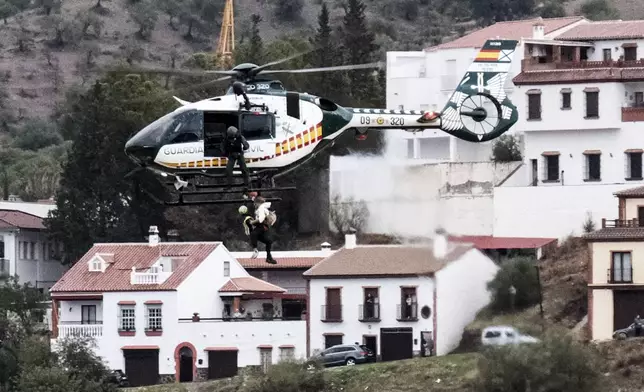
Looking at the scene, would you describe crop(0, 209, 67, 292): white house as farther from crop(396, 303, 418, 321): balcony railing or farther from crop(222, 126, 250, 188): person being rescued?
crop(222, 126, 250, 188): person being rescued

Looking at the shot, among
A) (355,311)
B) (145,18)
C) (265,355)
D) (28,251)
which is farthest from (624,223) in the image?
(145,18)

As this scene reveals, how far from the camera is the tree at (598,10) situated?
16250 cm

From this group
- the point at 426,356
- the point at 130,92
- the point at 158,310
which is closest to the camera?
the point at 426,356

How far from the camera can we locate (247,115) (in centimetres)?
5509

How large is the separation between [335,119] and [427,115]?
232 cm

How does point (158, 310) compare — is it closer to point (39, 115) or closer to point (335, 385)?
point (335, 385)

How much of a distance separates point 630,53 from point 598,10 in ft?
199

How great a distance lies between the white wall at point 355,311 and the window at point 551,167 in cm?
967

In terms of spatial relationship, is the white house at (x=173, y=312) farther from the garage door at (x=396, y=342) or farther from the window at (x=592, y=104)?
the window at (x=592, y=104)

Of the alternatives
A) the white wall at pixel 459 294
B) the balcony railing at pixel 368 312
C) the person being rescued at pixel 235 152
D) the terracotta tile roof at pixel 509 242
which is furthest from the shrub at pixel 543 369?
the person being rescued at pixel 235 152

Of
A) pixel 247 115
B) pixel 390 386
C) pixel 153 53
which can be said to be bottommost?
pixel 390 386

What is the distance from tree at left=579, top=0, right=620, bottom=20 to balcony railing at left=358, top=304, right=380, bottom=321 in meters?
65.6

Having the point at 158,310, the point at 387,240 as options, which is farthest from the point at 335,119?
the point at 158,310

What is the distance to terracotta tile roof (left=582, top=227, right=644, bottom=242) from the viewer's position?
9325 cm
